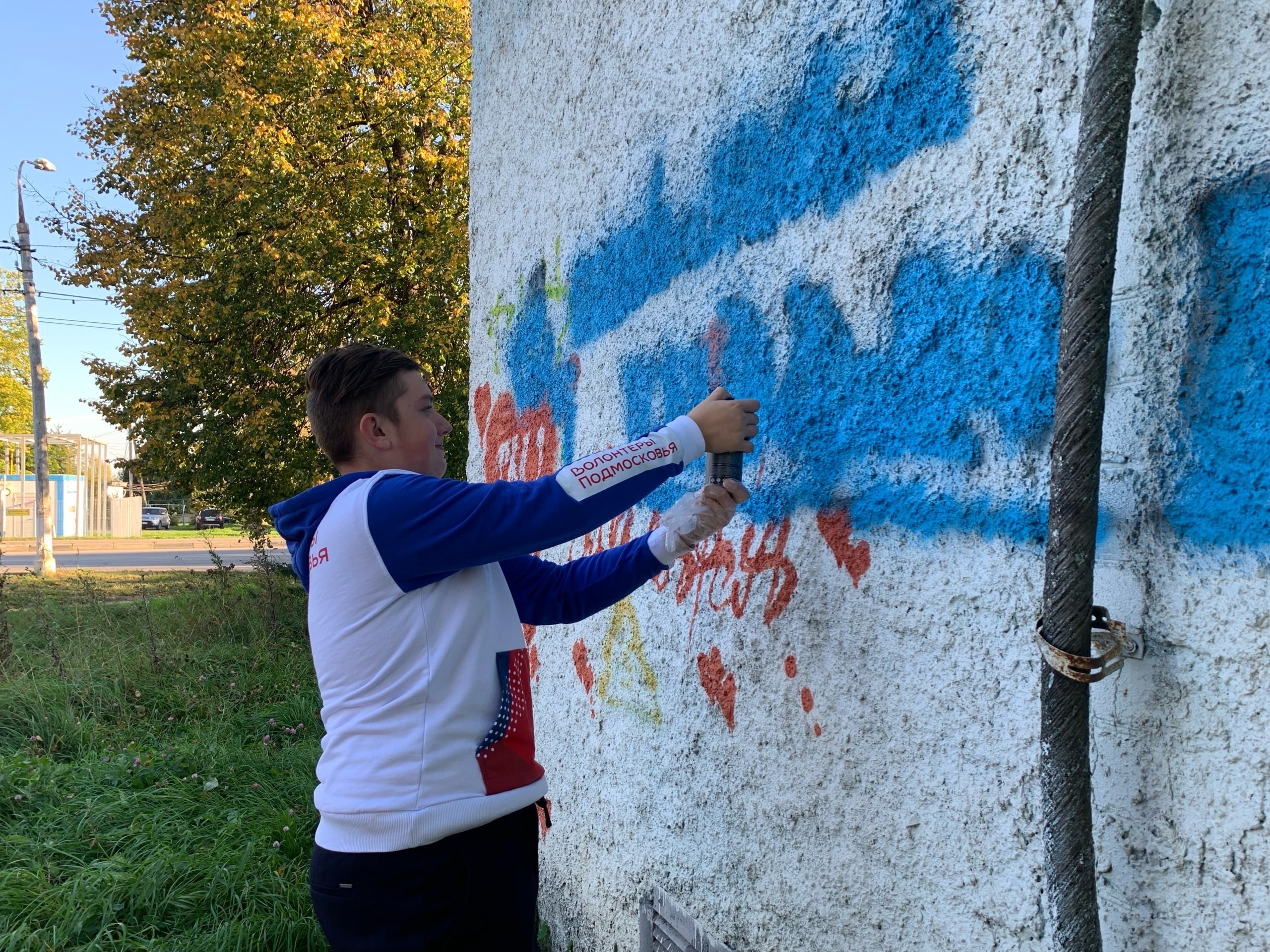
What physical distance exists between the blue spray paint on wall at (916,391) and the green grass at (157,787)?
9.76 feet

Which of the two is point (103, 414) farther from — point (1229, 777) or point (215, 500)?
point (1229, 777)

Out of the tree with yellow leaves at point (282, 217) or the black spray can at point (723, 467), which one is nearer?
the black spray can at point (723, 467)

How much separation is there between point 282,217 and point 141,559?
55.2 ft

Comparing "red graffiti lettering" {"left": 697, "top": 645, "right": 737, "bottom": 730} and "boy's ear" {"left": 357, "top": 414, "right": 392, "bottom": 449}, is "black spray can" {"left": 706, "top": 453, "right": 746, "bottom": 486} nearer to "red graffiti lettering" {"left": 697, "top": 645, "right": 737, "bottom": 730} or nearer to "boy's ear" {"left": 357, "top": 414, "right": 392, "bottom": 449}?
"red graffiti lettering" {"left": 697, "top": 645, "right": 737, "bottom": 730}

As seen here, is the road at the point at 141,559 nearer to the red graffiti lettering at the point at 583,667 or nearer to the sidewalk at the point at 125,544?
the sidewalk at the point at 125,544

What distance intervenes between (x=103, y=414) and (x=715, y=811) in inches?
455

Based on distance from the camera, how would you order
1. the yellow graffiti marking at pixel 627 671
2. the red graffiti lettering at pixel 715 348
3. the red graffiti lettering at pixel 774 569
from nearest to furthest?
1. the red graffiti lettering at pixel 774 569
2. the red graffiti lettering at pixel 715 348
3. the yellow graffiti marking at pixel 627 671

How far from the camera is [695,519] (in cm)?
198

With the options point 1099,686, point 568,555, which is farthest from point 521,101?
point 1099,686

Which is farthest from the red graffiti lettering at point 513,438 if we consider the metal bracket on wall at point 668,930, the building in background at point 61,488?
the building in background at point 61,488

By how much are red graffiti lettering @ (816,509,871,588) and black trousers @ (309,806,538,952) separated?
0.83m

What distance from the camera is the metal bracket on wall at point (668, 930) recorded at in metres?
2.21

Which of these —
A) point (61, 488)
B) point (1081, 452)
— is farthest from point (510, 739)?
point (61, 488)

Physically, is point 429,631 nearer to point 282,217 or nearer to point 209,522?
point 282,217
